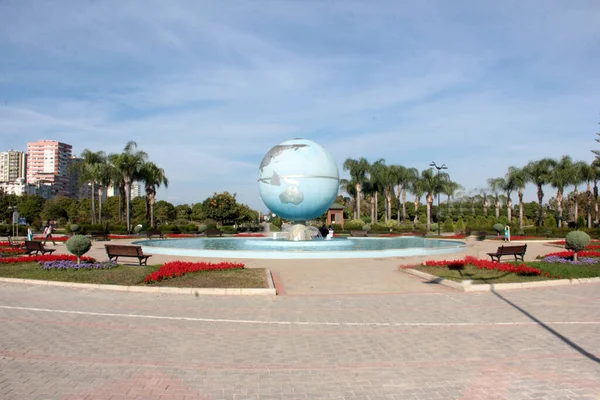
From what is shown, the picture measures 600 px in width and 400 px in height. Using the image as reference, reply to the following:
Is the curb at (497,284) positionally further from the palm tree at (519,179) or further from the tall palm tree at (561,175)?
the palm tree at (519,179)

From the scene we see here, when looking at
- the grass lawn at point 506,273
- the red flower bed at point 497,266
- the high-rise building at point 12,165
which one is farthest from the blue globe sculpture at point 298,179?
the high-rise building at point 12,165

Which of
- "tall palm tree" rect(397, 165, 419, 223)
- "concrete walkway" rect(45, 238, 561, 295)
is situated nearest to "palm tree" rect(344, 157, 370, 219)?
"tall palm tree" rect(397, 165, 419, 223)

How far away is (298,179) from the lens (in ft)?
91.7

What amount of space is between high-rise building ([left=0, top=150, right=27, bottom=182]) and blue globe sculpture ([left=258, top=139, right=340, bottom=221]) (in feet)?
621

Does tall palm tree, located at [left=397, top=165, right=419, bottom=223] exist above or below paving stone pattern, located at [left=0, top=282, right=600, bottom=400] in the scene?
above

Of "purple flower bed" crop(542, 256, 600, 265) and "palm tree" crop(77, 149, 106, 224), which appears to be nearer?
"purple flower bed" crop(542, 256, 600, 265)

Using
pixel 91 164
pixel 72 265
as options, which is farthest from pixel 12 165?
pixel 72 265

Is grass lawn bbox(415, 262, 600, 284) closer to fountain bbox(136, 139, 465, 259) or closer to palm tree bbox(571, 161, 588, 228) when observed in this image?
fountain bbox(136, 139, 465, 259)

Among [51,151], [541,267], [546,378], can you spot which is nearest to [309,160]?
[541,267]

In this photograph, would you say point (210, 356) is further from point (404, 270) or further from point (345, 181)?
point (345, 181)

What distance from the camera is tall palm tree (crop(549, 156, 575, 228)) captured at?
54781mm

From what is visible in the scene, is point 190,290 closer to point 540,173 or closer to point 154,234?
point 154,234

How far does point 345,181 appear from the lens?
248ft

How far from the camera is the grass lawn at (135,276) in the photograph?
12.2 meters
